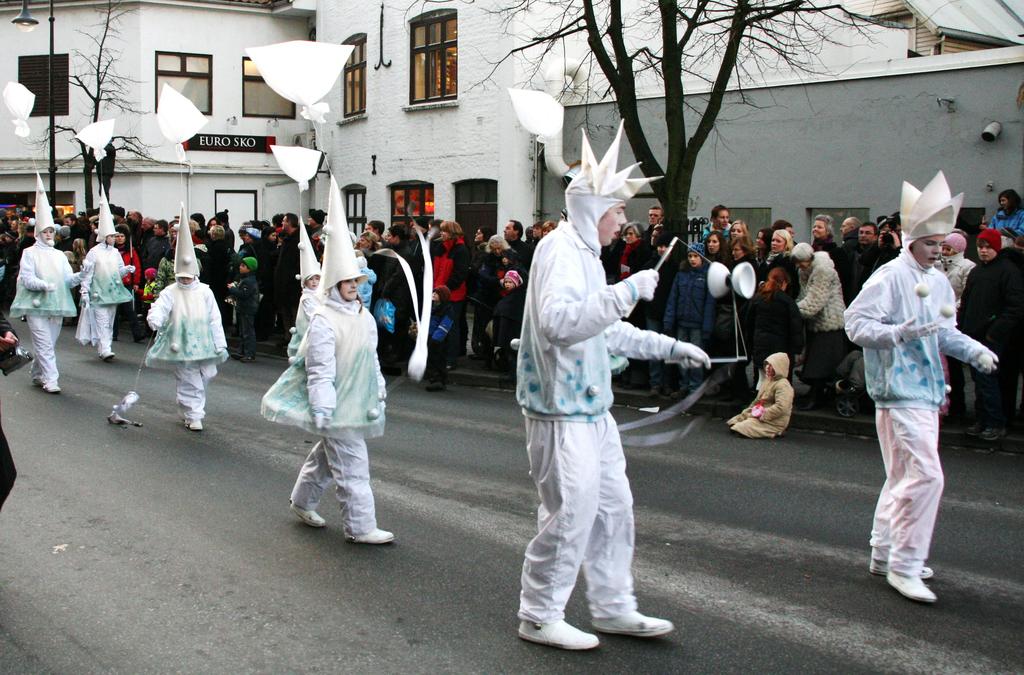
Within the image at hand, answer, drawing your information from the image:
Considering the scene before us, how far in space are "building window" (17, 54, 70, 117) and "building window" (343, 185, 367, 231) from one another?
31.7 ft

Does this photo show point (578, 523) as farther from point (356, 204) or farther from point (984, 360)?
point (356, 204)

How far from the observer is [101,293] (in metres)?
15.5

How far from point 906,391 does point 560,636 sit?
7.64 feet

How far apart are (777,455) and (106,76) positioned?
26.0 metres

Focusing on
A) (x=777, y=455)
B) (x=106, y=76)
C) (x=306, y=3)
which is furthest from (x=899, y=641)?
(x=106, y=76)

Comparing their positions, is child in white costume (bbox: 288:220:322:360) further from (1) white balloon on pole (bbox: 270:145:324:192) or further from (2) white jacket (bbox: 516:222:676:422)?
(2) white jacket (bbox: 516:222:676:422)

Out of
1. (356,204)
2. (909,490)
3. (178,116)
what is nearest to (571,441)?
(909,490)

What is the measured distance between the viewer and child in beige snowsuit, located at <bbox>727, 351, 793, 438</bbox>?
33.7 ft

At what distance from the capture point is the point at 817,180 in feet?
56.5

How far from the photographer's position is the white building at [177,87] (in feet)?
98.9

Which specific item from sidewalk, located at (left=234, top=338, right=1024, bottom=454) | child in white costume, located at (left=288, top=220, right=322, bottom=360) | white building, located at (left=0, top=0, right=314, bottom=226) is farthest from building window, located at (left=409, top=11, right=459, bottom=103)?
child in white costume, located at (left=288, top=220, right=322, bottom=360)

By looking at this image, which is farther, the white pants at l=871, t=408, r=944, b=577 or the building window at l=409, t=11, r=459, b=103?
the building window at l=409, t=11, r=459, b=103

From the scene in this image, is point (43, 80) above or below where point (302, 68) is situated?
above

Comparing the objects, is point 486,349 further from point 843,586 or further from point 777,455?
point 843,586
